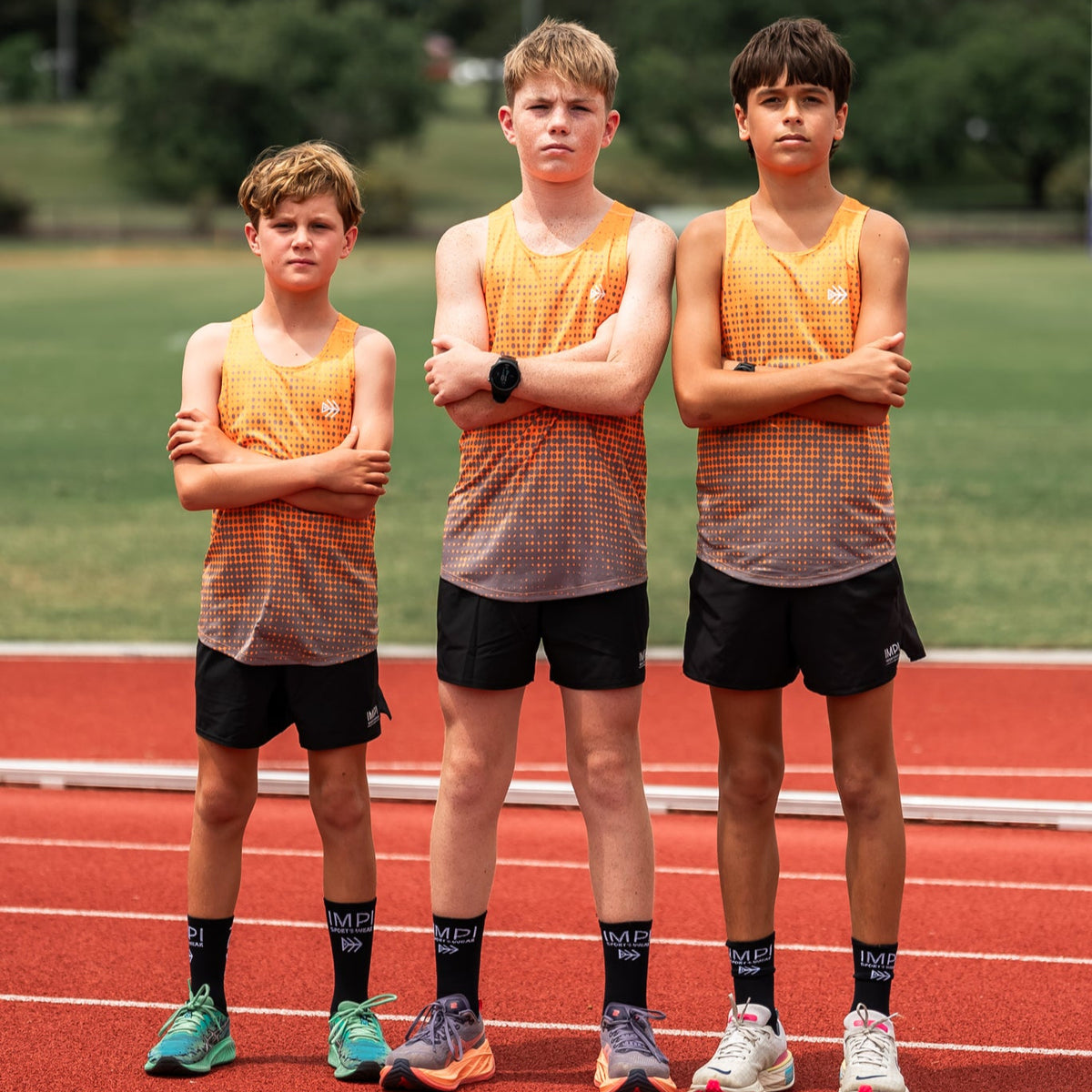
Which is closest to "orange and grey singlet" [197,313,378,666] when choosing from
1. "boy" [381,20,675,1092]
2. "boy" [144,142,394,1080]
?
"boy" [144,142,394,1080]

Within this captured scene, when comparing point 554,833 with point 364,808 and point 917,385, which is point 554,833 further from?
point 917,385

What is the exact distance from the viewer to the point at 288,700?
3.78 m

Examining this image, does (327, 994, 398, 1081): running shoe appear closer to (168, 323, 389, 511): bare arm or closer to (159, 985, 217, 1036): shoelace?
(159, 985, 217, 1036): shoelace

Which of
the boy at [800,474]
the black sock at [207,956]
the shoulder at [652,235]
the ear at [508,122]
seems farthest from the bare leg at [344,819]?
the ear at [508,122]

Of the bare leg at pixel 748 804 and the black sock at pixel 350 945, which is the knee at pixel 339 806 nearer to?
the black sock at pixel 350 945

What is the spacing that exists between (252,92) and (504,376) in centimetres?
7681

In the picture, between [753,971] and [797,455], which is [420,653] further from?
[797,455]

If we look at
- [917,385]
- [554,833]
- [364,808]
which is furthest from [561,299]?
[917,385]

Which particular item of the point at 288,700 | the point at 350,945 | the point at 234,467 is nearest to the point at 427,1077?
the point at 350,945

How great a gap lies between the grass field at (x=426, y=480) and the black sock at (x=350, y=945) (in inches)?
202

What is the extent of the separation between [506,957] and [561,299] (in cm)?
181

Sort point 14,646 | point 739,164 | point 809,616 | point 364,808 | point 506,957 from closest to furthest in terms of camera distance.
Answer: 1. point 809,616
2. point 364,808
3. point 506,957
4. point 14,646
5. point 739,164

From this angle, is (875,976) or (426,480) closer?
(875,976)

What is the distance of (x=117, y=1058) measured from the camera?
3.75 metres
